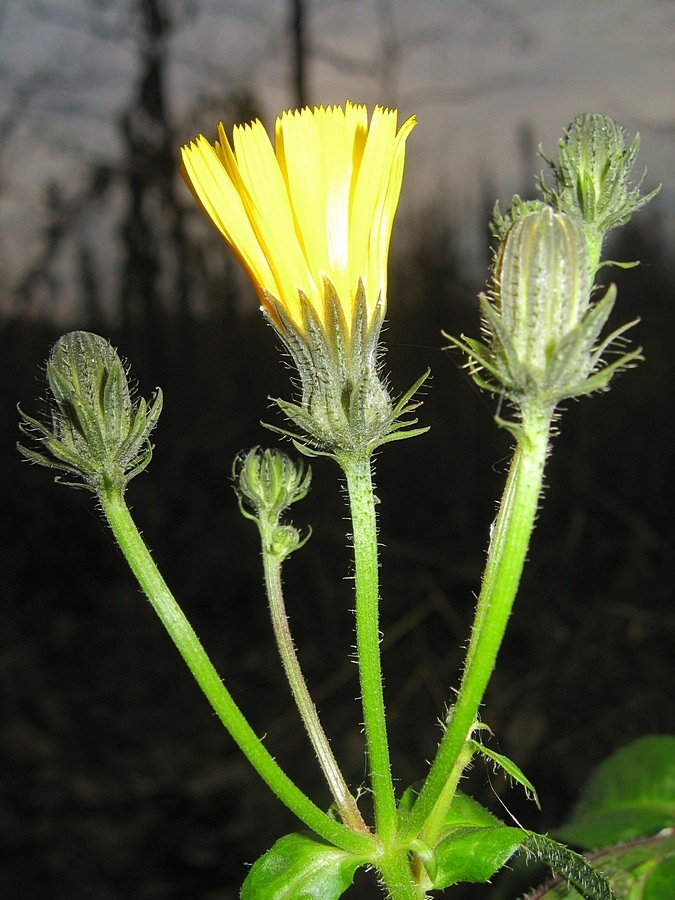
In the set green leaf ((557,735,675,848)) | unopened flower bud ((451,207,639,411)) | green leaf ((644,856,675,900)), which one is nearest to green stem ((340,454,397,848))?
unopened flower bud ((451,207,639,411))

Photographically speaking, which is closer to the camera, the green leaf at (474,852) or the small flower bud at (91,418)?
the green leaf at (474,852)

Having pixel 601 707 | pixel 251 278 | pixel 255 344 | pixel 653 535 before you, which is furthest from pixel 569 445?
pixel 251 278

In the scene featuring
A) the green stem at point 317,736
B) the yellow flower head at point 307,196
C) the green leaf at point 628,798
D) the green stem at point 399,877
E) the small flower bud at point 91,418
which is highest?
the yellow flower head at point 307,196

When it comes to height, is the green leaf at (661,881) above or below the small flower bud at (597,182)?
below

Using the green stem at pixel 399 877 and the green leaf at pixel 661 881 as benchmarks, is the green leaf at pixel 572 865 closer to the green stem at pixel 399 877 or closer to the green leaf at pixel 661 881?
the green stem at pixel 399 877

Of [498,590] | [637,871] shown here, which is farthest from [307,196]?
[637,871]

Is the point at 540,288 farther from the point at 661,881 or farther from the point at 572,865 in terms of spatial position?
the point at 661,881

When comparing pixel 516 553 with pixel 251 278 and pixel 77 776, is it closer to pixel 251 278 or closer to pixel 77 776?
pixel 251 278

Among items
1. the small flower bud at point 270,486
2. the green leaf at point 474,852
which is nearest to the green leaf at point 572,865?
the green leaf at point 474,852
